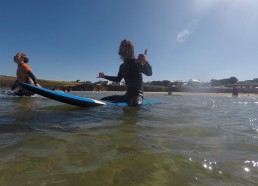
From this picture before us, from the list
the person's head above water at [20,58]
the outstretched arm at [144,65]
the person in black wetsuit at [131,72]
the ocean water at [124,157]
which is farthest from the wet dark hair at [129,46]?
the person's head above water at [20,58]

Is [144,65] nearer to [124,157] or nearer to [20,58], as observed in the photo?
[124,157]

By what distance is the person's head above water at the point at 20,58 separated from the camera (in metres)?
9.66

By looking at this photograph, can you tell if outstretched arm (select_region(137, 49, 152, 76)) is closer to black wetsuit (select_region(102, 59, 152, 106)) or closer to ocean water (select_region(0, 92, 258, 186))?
black wetsuit (select_region(102, 59, 152, 106))

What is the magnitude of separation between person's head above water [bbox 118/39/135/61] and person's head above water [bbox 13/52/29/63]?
183 inches

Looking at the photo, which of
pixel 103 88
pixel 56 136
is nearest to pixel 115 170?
pixel 56 136

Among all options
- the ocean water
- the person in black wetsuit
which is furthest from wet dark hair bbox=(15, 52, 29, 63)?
the ocean water

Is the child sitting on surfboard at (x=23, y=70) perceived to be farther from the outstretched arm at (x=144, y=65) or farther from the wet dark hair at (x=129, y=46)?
the outstretched arm at (x=144, y=65)

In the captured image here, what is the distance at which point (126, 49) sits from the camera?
709cm

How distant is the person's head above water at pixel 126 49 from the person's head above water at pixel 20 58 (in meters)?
4.64

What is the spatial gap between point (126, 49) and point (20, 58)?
4839 mm

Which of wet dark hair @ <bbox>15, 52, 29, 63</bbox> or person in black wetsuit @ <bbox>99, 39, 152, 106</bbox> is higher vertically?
wet dark hair @ <bbox>15, 52, 29, 63</bbox>

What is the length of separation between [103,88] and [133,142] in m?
61.0

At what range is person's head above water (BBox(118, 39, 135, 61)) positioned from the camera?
23.1 ft

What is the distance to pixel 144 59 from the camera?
21.5 feet
